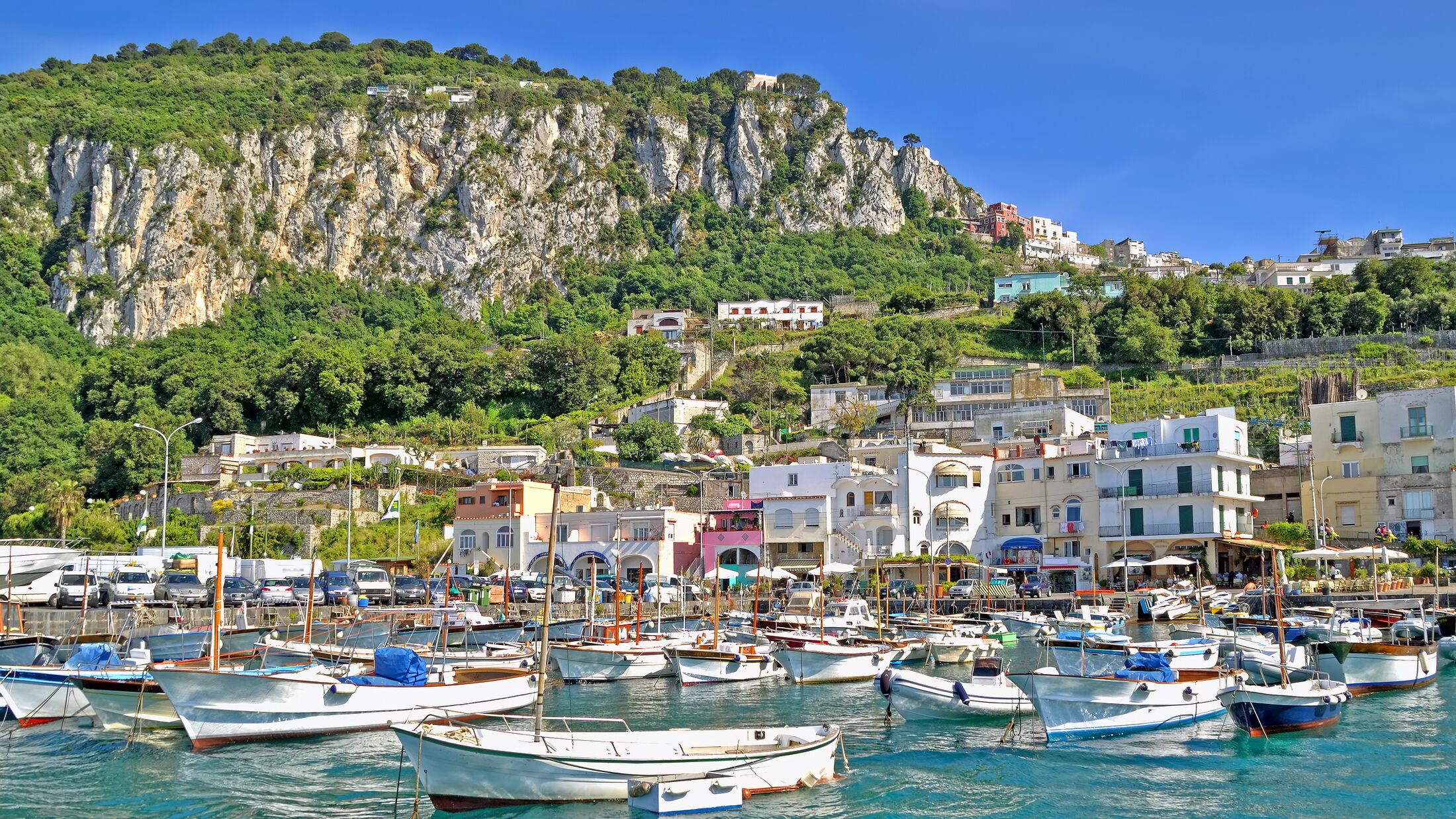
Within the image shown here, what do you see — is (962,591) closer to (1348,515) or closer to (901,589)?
(901,589)

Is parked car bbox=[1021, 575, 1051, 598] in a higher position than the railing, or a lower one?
lower

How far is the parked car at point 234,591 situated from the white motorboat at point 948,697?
27.7 m

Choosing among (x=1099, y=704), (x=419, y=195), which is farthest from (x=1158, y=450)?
(x=419, y=195)

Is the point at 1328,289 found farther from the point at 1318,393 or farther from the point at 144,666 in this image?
the point at 144,666

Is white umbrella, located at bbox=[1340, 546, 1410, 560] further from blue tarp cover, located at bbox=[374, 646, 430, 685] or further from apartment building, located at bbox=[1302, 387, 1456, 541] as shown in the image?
blue tarp cover, located at bbox=[374, 646, 430, 685]

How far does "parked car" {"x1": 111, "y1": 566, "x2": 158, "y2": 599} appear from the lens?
45.4 meters

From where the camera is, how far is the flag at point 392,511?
219 feet

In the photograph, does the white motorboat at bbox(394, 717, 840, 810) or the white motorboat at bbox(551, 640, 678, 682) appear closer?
the white motorboat at bbox(394, 717, 840, 810)

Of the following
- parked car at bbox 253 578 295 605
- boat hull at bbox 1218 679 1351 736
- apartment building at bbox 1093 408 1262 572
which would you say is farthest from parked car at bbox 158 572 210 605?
apartment building at bbox 1093 408 1262 572

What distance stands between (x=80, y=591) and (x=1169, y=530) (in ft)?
161

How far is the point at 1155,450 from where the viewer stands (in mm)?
63000

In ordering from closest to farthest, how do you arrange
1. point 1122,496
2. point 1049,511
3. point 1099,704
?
point 1099,704, point 1122,496, point 1049,511

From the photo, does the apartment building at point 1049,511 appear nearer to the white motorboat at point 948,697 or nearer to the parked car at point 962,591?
the parked car at point 962,591

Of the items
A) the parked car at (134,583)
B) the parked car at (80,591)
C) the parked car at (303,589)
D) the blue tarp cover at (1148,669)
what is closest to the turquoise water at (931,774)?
the blue tarp cover at (1148,669)
